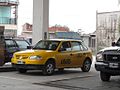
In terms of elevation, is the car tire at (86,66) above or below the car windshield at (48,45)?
below

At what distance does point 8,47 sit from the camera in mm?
18734

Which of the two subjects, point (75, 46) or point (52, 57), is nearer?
point (52, 57)

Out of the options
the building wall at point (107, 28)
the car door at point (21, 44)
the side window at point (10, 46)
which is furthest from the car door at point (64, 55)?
the building wall at point (107, 28)

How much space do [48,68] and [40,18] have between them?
5933 mm

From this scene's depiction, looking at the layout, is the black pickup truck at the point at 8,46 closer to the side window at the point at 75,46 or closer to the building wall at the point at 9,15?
the side window at the point at 75,46

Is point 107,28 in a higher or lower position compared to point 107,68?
higher

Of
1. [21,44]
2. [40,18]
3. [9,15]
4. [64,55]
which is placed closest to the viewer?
[64,55]

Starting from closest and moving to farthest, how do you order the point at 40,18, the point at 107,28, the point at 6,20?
1. the point at 40,18
2. the point at 107,28
3. the point at 6,20

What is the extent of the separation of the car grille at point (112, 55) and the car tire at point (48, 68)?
304 cm

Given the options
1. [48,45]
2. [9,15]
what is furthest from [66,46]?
[9,15]

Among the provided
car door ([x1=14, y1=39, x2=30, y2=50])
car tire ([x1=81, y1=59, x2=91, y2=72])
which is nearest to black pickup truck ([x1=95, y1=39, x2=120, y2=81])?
car tire ([x1=81, y1=59, x2=91, y2=72])

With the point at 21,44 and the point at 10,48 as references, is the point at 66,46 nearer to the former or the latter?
the point at 10,48

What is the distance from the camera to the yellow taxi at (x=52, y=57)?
52.0 ft

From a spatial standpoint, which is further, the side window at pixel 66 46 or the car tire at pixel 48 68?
the side window at pixel 66 46
